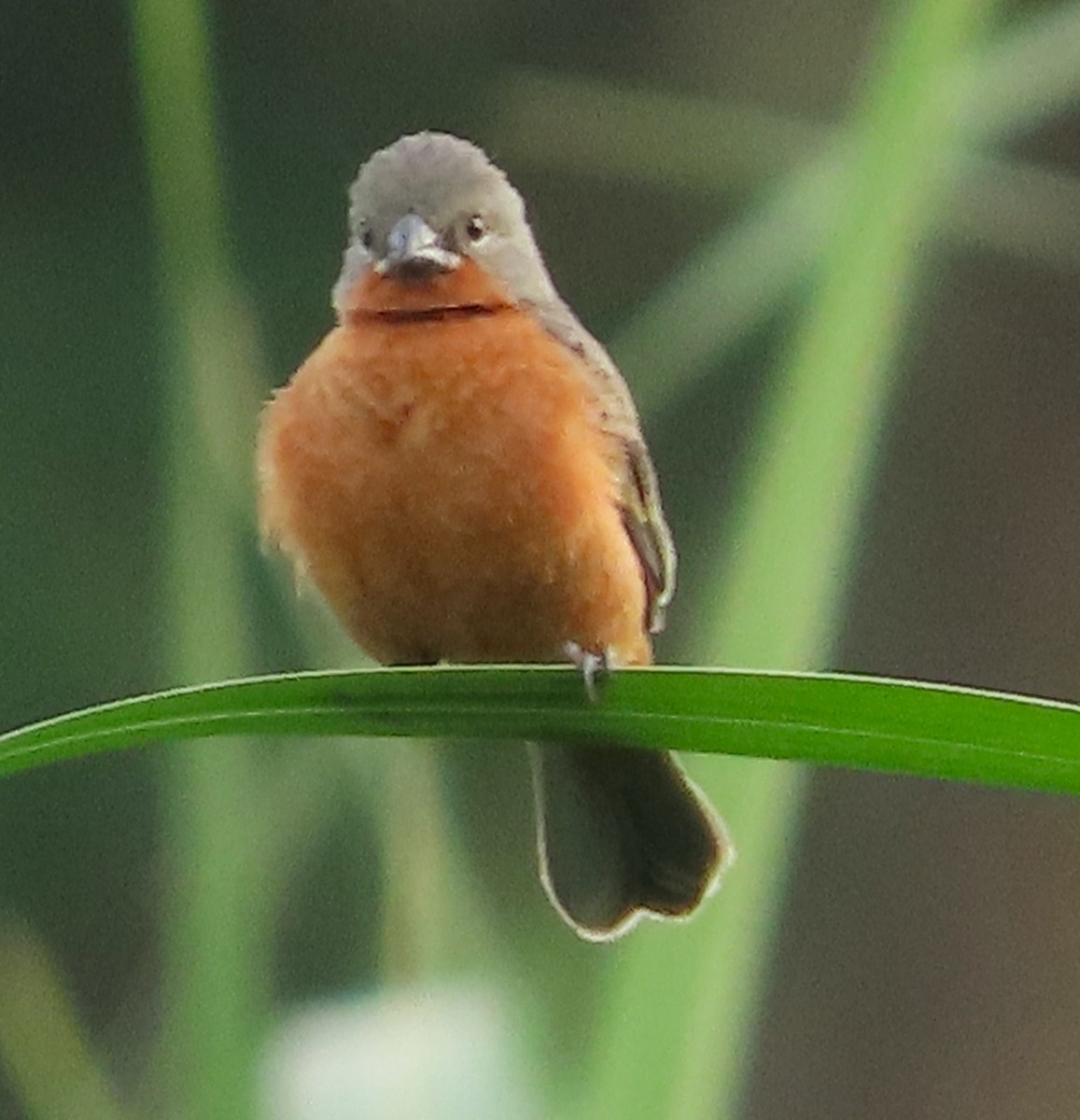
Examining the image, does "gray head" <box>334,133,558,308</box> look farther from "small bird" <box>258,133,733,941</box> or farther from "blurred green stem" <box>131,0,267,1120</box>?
"blurred green stem" <box>131,0,267,1120</box>

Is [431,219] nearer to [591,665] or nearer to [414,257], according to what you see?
[414,257]

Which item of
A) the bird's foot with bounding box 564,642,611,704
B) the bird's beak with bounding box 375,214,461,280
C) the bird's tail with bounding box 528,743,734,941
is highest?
the bird's beak with bounding box 375,214,461,280

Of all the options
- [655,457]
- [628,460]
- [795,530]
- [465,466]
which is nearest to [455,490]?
[465,466]

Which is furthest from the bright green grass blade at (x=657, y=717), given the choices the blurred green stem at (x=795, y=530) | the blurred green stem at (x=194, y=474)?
the blurred green stem at (x=194, y=474)

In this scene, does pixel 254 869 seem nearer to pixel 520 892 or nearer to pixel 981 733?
pixel 520 892

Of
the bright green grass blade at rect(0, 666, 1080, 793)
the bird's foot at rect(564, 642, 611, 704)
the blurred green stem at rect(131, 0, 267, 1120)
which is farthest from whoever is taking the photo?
the blurred green stem at rect(131, 0, 267, 1120)

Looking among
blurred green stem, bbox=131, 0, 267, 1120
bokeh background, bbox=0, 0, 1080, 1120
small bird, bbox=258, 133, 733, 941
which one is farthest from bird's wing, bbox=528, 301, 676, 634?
Answer: blurred green stem, bbox=131, 0, 267, 1120
